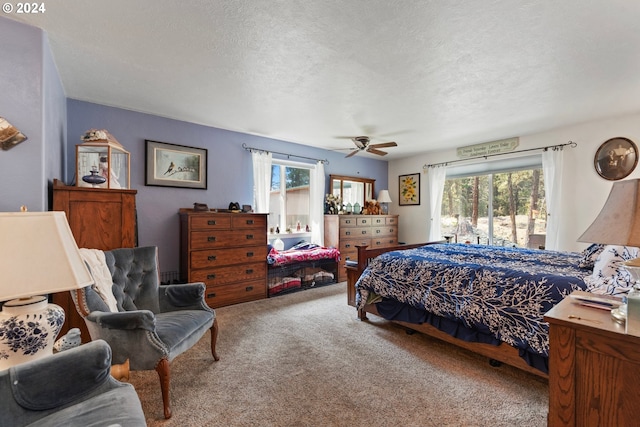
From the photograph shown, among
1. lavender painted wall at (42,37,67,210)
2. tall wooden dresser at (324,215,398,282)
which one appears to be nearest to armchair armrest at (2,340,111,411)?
lavender painted wall at (42,37,67,210)

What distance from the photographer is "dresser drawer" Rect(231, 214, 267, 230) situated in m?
3.80

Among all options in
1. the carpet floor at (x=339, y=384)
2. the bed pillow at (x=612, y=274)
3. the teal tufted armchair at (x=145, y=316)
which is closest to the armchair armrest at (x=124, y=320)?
the teal tufted armchair at (x=145, y=316)

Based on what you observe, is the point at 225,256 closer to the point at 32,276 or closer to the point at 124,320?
the point at 124,320

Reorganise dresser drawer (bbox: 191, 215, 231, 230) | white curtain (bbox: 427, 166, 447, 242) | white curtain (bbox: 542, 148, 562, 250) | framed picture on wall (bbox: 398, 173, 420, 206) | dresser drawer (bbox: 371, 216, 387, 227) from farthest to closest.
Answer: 1. framed picture on wall (bbox: 398, 173, 420, 206)
2. dresser drawer (bbox: 371, 216, 387, 227)
3. white curtain (bbox: 427, 166, 447, 242)
4. white curtain (bbox: 542, 148, 562, 250)
5. dresser drawer (bbox: 191, 215, 231, 230)

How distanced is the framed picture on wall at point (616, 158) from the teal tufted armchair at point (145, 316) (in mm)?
5023

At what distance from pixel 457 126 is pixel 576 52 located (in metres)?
1.85

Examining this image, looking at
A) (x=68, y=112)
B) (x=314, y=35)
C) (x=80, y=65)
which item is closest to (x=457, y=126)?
(x=314, y=35)

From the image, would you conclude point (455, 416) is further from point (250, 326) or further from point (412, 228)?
point (412, 228)

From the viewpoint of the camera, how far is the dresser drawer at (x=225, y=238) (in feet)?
11.4

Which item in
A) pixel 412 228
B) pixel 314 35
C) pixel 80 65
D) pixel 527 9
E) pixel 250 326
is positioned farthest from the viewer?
pixel 412 228

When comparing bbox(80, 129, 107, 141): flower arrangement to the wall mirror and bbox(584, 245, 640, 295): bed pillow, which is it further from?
bbox(584, 245, 640, 295): bed pillow

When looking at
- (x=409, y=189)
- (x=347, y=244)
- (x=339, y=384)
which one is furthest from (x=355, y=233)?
(x=339, y=384)

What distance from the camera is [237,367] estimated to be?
2.24 meters

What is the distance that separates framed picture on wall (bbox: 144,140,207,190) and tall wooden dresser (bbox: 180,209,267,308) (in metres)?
0.42
